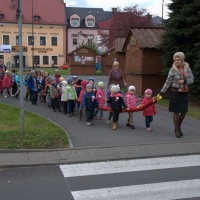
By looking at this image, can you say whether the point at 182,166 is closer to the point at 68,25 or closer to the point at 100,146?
the point at 100,146

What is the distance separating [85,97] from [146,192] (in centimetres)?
533

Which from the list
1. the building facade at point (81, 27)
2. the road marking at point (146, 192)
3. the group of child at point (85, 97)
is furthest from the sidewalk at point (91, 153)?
the building facade at point (81, 27)

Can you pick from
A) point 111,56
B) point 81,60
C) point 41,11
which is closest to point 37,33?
point 41,11

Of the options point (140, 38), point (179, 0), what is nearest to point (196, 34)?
point (179, 0)

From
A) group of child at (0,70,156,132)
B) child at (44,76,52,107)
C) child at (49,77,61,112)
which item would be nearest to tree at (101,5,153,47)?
group of child at (0,70,156,132)

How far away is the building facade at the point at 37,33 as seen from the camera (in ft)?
221

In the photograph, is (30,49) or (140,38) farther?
(30,49)

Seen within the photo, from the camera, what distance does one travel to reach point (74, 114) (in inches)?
472

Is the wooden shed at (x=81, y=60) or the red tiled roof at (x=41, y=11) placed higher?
the red tiled roof at (x=41, y=11)

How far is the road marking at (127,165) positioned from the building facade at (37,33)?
202ft

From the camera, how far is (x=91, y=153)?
7.28 metres

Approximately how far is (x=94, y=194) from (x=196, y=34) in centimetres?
1065

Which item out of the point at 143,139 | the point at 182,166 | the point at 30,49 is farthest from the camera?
the point at 30,49

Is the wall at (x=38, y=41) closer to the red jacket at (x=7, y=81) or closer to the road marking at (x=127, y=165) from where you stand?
the red jacket at (x=7, y=81)
